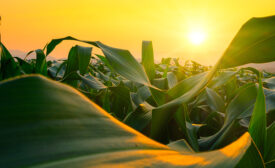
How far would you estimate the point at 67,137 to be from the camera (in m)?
0.15

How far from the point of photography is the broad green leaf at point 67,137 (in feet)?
0.44

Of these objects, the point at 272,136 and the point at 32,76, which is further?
the point at 272,136

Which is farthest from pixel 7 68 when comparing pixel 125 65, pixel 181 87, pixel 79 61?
pixel 181 87

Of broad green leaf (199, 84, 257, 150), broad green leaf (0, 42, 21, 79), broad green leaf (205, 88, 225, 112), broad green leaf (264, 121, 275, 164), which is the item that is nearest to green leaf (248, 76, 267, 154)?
broad green leaf (264, 121, 275, 164)

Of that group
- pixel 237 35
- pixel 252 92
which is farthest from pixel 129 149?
pixel 252 92

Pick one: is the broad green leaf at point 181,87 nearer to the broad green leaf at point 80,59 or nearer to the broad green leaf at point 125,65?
the broad green leaf at point 125,65

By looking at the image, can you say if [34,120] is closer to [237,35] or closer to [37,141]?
[37,141]

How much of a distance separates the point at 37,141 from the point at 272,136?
321mm

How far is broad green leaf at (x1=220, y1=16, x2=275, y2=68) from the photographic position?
0.27 m

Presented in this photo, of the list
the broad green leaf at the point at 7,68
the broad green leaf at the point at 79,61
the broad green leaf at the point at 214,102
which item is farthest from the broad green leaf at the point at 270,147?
the broad green leaf at the point at 7,68

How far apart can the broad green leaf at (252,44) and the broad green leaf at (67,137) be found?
14 centimetres

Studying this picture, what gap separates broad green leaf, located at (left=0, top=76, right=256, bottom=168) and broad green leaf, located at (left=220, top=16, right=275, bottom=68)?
0.14 metres

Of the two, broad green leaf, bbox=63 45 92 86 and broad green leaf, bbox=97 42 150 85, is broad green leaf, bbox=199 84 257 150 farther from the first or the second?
broad green leaf, bbox=63 45 92 86

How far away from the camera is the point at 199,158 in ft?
0.53
